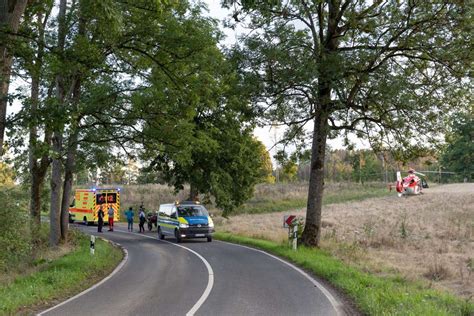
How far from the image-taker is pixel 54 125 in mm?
10391

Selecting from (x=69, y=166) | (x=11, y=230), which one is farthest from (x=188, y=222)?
(x=11, y=230)

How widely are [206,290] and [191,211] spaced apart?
15.5 meters

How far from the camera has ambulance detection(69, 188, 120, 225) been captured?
132ft

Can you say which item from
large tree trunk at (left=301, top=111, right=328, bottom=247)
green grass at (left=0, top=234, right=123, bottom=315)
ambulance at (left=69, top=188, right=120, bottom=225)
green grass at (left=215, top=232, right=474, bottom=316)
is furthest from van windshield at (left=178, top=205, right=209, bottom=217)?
ambulance at (left=69, top=188, right=120, bottom=225)

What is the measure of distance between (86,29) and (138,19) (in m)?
3.80

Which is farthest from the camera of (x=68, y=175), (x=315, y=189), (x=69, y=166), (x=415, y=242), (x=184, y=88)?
(x=415, y=242)

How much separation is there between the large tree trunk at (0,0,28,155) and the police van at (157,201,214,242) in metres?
15.9

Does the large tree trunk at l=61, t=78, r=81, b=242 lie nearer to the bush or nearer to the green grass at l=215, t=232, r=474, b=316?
the bush

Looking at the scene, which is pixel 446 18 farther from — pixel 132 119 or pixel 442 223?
pixel 442 223

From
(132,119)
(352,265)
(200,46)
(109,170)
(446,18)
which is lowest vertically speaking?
(352,265)

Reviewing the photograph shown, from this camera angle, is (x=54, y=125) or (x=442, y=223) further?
(x=442, y=223)

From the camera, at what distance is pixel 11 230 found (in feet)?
43.5

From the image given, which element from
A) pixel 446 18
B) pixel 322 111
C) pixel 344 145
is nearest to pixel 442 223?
pixel 344 145

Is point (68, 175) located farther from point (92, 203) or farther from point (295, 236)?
point (92, 203)
